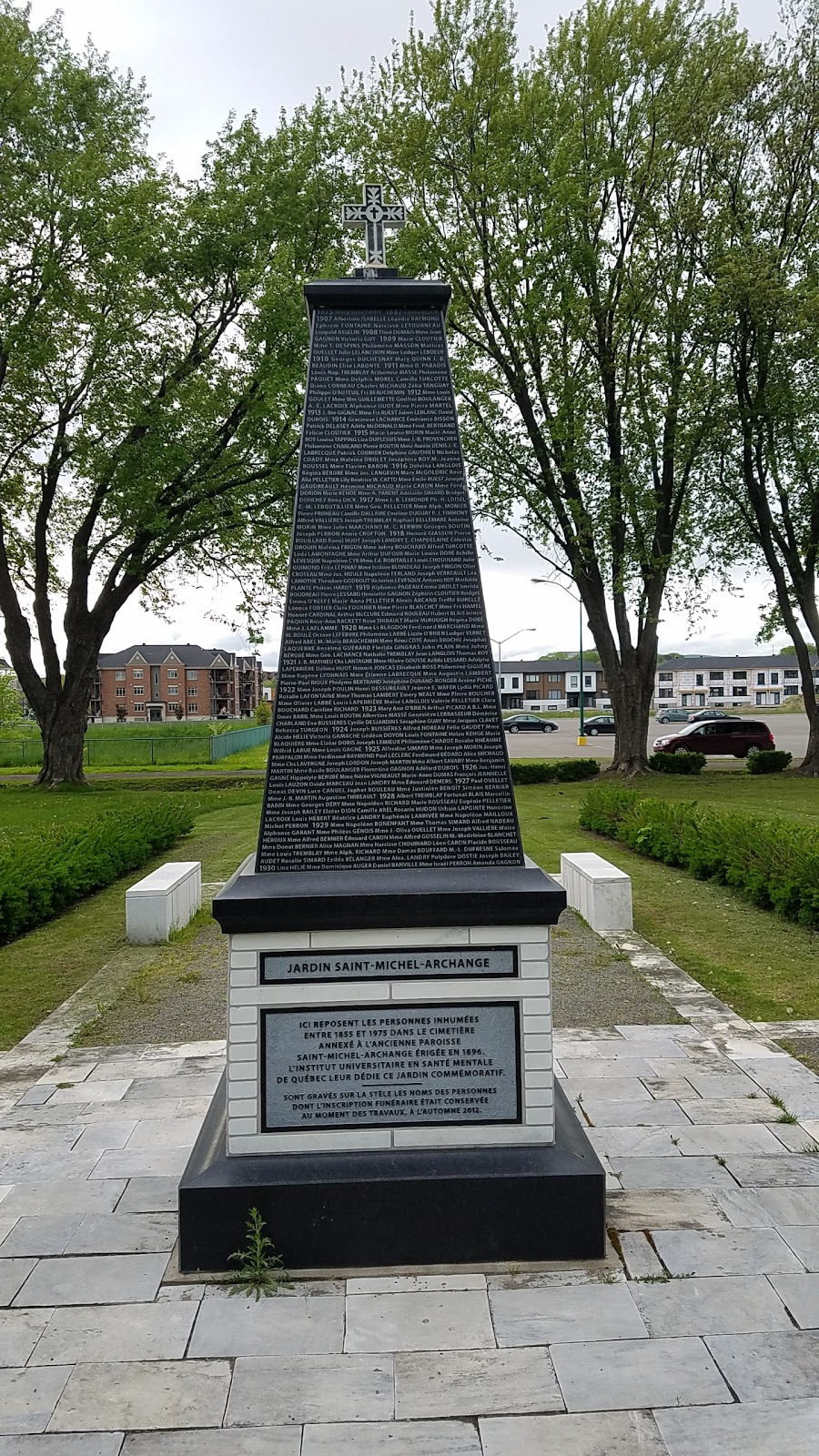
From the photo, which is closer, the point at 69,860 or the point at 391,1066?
the point at 391,1066

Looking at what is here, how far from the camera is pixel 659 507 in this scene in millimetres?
23812

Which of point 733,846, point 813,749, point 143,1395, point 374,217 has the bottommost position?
point 143,1395

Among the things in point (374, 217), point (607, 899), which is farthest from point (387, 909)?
point (607, 899)

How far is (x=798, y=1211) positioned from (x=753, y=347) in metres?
23.6

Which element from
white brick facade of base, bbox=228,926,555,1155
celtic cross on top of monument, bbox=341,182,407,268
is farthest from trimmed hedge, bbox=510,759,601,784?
white brick facade of base, bbox=228,926,555,1155

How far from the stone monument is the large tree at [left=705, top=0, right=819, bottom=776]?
62.2ft

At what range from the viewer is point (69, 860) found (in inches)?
448

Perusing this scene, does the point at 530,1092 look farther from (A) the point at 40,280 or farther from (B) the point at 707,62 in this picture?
(B) the point at 707,62

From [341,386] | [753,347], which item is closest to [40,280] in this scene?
[753,347]

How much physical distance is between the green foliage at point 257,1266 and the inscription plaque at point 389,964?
90cm

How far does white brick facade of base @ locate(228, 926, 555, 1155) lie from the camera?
12.8 ft

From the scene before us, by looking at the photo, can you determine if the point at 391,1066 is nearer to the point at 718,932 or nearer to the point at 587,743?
the point at 718,932

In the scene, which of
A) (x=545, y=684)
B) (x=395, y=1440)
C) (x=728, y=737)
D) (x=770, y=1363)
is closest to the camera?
(x=395, y=1440)

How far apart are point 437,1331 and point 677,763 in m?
24.1
